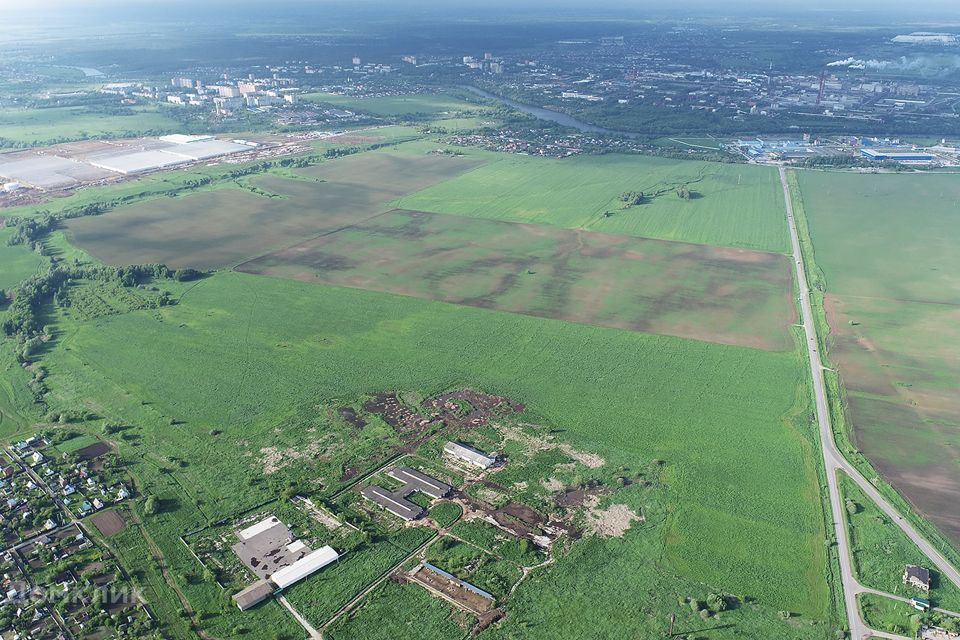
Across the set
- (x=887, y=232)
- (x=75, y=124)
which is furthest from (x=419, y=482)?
(x=75, y=124)

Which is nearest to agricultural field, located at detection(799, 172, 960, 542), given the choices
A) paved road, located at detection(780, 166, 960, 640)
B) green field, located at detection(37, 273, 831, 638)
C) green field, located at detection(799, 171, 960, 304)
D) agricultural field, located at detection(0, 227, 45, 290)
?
green field, located at detection(799, 171, 960, 304)

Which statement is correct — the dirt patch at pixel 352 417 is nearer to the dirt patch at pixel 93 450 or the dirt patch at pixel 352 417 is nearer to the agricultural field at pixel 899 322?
the dirt patch at pixel 93 450

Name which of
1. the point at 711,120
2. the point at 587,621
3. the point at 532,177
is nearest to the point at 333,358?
the point at 587,621

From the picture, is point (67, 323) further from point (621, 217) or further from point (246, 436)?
point (621, 217)

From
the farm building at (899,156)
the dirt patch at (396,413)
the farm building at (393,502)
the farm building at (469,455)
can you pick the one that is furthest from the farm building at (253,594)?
the farm building at (899,156)

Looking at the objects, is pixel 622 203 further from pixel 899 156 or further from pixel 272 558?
pixel 272 558

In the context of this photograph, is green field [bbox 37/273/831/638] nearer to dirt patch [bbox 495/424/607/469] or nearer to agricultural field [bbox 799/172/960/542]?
dirt patch [bbox 495/424/607/469]
